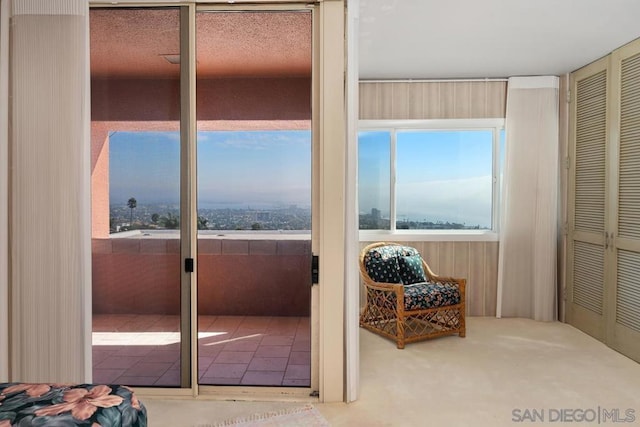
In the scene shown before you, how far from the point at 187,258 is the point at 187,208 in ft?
1.07

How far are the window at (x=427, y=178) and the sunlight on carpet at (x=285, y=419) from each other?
2.58m

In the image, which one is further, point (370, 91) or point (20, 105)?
point (370, 91)

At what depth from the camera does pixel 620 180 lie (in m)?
3.60

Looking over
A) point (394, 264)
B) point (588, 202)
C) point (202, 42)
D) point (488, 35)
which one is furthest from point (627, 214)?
point (202, 42)

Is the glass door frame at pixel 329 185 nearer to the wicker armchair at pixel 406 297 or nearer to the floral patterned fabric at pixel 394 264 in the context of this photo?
the wicker armchair at pixel 406 297

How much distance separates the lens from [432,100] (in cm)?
462

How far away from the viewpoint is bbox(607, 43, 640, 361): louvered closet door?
3422mm

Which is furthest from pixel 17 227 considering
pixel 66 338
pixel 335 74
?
pixel 335 74

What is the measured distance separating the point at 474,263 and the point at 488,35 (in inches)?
95.1

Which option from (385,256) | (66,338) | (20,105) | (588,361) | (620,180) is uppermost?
(20,105)

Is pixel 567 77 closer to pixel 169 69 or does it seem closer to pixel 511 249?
pixel 511 249

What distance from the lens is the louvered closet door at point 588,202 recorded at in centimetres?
388

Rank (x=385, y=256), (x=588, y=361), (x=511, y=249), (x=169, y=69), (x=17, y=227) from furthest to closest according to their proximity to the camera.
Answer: (x=511, y=249) → (x=385, y=256) → (x=588, y=361) → (x=169, y=69) → (x=17, y=227)

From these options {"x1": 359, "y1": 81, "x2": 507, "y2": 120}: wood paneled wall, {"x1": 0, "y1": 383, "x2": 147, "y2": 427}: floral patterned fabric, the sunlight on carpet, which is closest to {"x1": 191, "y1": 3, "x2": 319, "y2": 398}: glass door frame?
the sunlight on carpet
